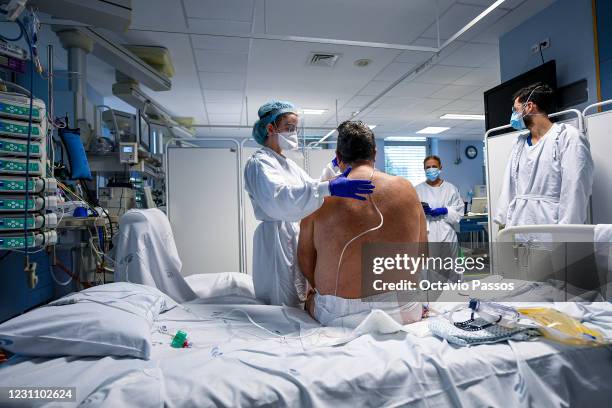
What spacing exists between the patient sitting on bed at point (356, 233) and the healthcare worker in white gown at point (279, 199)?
7 centimetres

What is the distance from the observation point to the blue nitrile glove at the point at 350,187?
4.45ft

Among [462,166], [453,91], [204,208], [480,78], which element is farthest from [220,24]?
[462,166]

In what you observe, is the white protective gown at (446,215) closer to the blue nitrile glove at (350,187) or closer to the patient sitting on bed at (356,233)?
the patient sitting on bed at (356,233)

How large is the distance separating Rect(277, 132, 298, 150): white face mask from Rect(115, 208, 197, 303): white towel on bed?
2.60 ft

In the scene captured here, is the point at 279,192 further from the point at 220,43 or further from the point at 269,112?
the point at 220,43

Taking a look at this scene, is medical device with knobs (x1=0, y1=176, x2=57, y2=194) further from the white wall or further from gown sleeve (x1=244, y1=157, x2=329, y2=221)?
the white wall

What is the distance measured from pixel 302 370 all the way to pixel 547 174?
2.08m

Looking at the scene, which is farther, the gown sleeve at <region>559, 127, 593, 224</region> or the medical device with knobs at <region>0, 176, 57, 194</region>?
the gown sleeve at <region>559, 127, 593, 224</region>

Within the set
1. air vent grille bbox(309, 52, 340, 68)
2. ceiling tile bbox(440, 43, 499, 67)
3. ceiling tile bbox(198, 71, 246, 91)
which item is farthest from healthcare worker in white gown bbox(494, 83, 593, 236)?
ceiling tile bbox(198, 71, 246, 91)

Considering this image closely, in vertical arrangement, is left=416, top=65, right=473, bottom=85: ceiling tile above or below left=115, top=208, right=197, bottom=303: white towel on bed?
above

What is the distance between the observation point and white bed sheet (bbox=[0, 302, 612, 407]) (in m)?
0.85

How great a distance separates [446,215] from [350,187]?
2.64 metres

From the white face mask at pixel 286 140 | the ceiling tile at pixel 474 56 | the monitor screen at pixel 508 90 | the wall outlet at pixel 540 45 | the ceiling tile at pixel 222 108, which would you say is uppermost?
the ceiling tile at pixel 222 108

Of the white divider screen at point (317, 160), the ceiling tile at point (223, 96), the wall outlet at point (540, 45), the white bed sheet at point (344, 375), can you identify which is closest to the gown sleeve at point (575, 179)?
the white bed sheet at point (344, 375)
